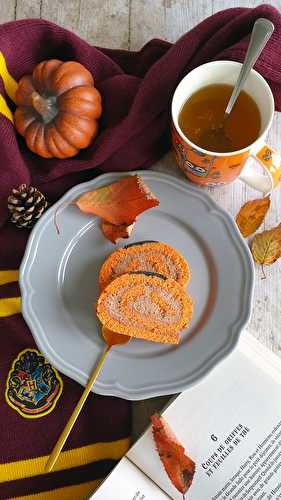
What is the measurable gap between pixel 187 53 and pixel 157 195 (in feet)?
0.64

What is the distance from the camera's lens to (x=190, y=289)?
0.77 m

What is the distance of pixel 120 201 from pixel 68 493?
0.41m

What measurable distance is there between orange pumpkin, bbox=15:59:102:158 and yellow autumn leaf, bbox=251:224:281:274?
28 cm

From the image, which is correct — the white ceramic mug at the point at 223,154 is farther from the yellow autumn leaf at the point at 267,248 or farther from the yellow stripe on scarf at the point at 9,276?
the yellow stripe on scarf at the point at 9,276

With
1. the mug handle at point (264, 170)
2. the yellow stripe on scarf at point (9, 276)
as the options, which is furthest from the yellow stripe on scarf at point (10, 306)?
the mug handle at point (264, 170)

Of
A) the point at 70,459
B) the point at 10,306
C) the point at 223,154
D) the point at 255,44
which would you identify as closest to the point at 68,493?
the point at 70,459

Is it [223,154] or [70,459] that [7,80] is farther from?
[70,459]

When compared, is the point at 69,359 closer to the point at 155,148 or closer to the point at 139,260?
the point at 139,260

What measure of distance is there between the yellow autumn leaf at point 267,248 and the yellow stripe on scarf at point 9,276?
1.11 ft

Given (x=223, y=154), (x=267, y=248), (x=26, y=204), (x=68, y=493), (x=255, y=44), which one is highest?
(x=255, y=44)

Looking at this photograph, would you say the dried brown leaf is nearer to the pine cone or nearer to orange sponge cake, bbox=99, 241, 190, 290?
orange sponge cake, bbox=99, 241, 190, 290

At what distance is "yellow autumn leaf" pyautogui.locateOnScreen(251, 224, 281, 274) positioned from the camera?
803 mm

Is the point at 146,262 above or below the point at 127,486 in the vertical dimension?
above

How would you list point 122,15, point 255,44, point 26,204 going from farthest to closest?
point 122,15 → point 26,204 → point 255,44
